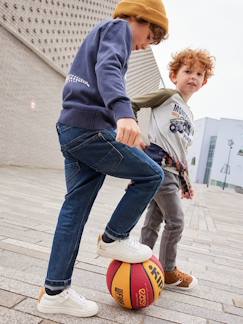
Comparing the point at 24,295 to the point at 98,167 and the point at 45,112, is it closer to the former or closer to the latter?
the point at 98,167

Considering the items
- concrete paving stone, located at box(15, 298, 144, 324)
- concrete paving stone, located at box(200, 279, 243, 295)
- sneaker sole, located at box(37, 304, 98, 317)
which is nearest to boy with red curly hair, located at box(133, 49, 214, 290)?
concrete paving stone, located at box(200, 279, 243, 295)

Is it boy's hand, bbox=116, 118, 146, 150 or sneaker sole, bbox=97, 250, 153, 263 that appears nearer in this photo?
boy's hand, bbox=116, 118, 146, 150

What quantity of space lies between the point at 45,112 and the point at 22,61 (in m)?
2.98

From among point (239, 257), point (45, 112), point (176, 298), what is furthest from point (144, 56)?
point (176, 298)

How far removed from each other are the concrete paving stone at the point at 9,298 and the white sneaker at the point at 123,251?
0.51 meters

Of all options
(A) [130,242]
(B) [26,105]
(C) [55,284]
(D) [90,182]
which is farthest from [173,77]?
(B) [26,105]

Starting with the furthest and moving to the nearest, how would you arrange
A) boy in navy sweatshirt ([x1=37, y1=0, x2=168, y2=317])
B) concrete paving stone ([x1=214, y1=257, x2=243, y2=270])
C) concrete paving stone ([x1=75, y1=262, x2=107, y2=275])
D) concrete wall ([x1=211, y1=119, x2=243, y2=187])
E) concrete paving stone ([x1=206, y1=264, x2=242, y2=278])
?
concrete wall ([x1=211, y1=119, x2=243, y2=187]) < concrete paving stone ([x1=214, y1=257, x2=243, y2=270]) < concrete paving stone ([x1=206, y1=264, x2=242, y2=278]) < concrete paving stone ([x1=75, y1=262, x2=107, y2=275]) < boy in navy sweatshirt ([x1=37, y1=0, x2=168, y2=317])

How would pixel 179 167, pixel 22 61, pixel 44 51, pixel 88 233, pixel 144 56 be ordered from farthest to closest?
pixel 144 56 → pixel 44 51 → pixel 22 61 → pixel 88 233 → pixel 179 167

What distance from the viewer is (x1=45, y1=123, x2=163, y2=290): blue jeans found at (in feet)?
6.58

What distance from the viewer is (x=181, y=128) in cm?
294

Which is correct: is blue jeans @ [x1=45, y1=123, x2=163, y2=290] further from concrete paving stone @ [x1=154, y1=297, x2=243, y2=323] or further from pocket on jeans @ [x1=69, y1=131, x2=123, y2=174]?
concrete paving stone @ [x1=154, y1=297, x2=243, y2=323]

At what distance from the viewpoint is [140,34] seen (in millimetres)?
2150

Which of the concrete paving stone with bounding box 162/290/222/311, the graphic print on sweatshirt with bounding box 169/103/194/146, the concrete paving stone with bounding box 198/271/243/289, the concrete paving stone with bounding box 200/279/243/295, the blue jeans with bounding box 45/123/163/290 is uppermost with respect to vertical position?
the graphic print on sweatshirt with bounding box 169/103/194/146

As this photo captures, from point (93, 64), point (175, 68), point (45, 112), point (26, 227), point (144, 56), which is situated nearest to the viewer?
point (93, 64)
